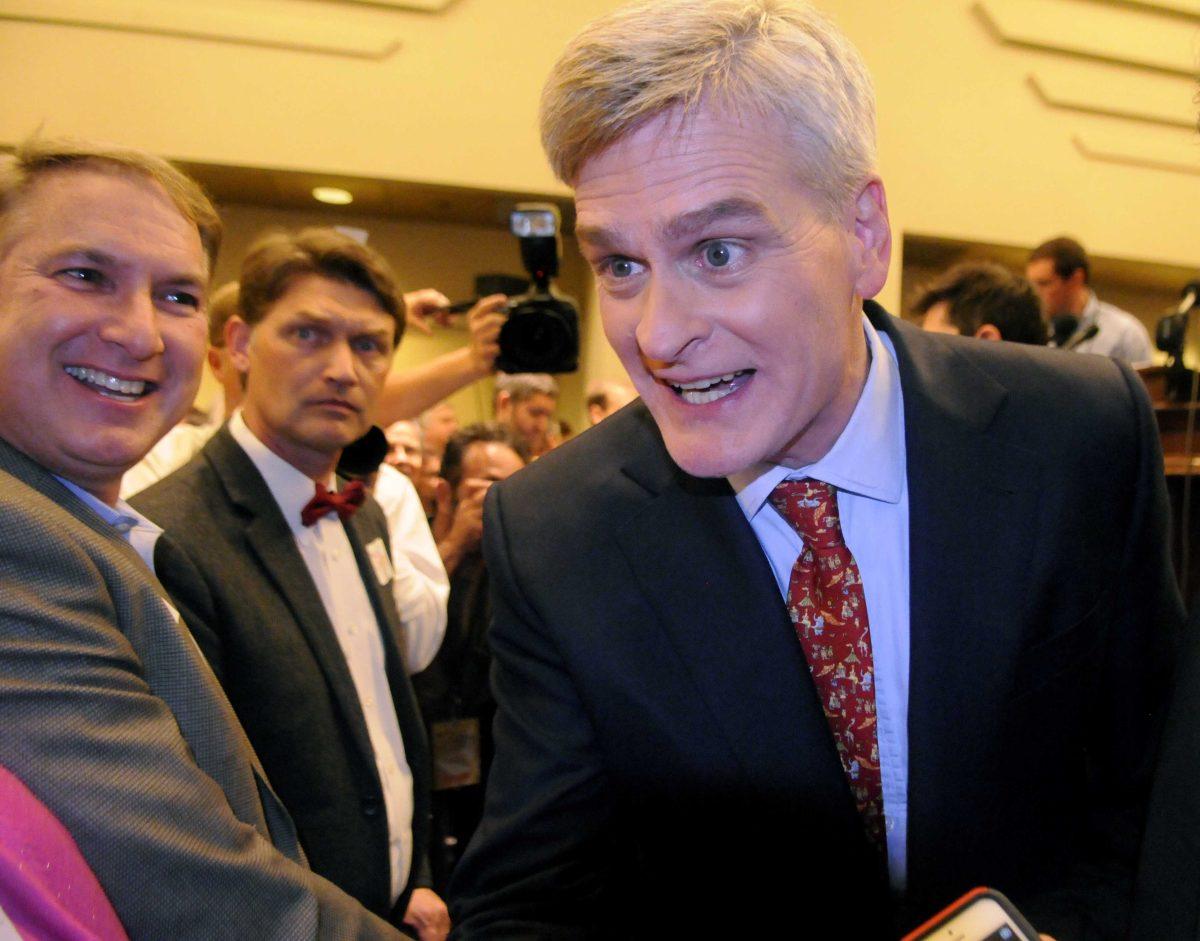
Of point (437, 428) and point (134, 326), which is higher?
point (437, 428)

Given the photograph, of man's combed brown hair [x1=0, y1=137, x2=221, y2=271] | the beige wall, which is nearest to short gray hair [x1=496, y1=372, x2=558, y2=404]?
the beige wall

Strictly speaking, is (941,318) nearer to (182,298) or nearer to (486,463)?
(486,463)

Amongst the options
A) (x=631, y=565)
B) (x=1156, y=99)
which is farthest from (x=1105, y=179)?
(x=631, y=565)

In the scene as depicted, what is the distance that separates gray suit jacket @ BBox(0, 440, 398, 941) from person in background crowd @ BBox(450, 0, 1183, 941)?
29 centimetres

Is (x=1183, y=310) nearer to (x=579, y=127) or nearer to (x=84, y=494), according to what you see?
(x=579, y=127)

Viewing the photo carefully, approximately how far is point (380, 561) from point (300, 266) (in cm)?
66

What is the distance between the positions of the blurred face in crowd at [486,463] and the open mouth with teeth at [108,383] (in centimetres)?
133

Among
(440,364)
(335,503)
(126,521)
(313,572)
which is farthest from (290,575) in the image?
(440,364)

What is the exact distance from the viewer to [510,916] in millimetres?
1141

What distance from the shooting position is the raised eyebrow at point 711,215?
3.29 ft

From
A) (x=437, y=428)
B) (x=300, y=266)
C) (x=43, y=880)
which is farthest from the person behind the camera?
(x=437, y=428)

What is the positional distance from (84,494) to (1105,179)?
7.28m

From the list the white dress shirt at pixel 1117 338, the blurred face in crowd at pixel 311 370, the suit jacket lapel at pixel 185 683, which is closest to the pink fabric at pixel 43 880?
the suit jacket lapel at pixel 185 683

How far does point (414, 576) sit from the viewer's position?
7.57ft
